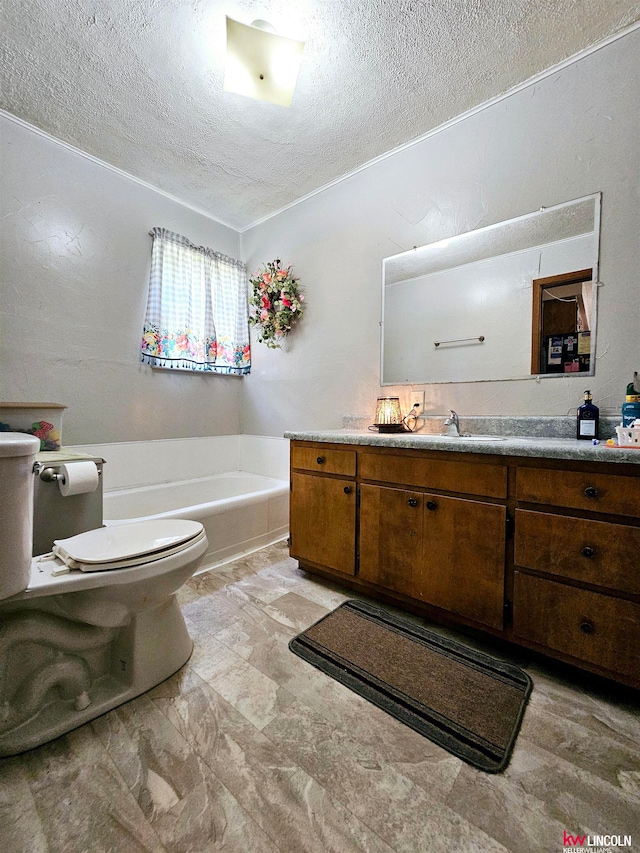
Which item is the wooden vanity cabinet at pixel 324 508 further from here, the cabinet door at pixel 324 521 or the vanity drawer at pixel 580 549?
the vanity drawer at pixel 580 549

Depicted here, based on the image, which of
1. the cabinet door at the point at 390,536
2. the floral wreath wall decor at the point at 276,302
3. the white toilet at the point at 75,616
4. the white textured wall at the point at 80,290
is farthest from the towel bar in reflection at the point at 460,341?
the white textured wall at the point at 80,290

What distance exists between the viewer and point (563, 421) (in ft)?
5.45

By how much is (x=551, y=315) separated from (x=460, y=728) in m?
1.73

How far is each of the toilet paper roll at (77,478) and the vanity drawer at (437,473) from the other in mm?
1186

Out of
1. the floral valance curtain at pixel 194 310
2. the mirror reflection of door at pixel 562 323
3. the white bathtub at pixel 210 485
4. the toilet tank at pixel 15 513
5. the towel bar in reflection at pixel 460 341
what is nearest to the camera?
the toilet tank at pixel 15 513

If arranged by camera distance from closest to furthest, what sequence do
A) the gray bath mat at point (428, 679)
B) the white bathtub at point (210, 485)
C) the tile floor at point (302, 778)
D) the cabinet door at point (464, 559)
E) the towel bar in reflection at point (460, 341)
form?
the tile floor at point (302, 778) → the gray bath mat at point (428, 679) → the cabinet door at point (464, 559) → the towel bar in reflection at point (460, 341) → the white bathtub at point (210, 485)

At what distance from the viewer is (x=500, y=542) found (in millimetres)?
1341

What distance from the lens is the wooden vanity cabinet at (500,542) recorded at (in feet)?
3.72

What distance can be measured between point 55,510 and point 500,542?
1.85m

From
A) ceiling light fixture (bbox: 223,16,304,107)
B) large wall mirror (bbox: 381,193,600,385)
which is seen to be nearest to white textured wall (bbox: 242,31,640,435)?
large wall mirror (bbox: 381,193,600,385)

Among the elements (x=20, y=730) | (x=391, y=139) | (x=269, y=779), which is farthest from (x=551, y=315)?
(x=20, y=730)

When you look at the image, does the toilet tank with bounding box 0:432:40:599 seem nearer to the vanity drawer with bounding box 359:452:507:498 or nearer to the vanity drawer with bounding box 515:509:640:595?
the vanity drawer with bounding box 359:452:507:498

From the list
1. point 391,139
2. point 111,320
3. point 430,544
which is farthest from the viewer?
point 111,320

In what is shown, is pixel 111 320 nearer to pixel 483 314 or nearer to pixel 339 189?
pixel 339 189
